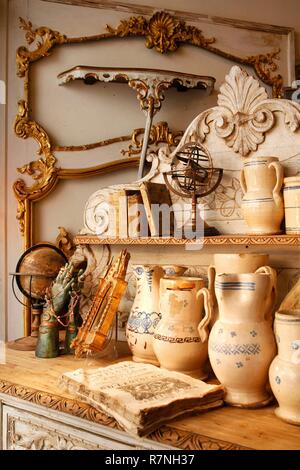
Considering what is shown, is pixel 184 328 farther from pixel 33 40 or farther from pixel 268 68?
pixel 268 68

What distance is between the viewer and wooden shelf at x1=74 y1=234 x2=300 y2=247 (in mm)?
1399

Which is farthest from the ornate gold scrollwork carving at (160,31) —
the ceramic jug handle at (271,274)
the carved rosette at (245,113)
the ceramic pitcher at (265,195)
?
the ceramic jug handle at (271,274)

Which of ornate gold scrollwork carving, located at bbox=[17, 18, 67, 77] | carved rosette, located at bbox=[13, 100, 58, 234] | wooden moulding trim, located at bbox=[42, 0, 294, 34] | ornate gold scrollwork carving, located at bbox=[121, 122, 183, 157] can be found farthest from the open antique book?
wooden moulding trim, located at bbox=[42, 0, 294, 34]

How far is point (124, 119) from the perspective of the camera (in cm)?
304

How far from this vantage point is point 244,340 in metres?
1.30

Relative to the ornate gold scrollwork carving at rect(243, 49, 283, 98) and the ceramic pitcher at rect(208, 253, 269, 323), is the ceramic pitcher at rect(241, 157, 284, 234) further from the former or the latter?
the ornate gold scrollwork carving at rect(243, 49, 283, 98)

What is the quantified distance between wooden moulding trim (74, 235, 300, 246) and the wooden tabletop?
1.46ft

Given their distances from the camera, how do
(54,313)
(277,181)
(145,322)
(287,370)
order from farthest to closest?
(54,313)
(145,322)
(277,181)
(287,370)

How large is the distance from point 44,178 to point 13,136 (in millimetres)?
290

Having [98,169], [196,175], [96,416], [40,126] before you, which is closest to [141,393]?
[96,416]

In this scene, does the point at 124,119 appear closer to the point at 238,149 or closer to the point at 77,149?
the point at 77,149

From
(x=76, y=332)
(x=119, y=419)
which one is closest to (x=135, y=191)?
(x=76, y=332)

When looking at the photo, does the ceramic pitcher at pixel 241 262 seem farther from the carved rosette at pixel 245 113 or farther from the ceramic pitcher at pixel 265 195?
the carved rosette at pixel 245 113

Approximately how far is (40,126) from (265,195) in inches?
70.1
